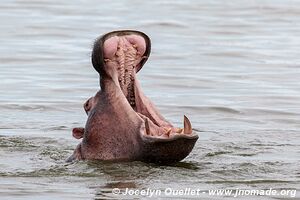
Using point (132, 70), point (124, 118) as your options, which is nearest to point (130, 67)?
point (132, 70)

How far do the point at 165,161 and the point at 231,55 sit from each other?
8801mm

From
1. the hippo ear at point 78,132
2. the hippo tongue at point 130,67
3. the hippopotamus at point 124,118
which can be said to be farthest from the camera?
the hippo ear at point 78,132

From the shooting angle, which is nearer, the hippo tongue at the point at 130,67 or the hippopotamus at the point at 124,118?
the hippopotamus at the point at 124,118

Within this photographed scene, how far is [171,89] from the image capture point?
1352 cm

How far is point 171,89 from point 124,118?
5.68 meters

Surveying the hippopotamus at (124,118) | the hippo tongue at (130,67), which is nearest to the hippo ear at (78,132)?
the hippopotamus at (124,118)

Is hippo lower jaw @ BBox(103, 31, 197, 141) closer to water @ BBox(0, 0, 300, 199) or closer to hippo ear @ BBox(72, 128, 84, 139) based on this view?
water @ BBox(0, 0, 300, 199)

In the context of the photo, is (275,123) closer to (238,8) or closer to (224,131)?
(224,131)

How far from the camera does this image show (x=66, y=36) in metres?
18.6

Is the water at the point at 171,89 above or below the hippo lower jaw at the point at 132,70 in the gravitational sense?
below

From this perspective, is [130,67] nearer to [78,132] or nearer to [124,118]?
[124,118]

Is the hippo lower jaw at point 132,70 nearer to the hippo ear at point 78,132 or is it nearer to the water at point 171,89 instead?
the water at point 171,89

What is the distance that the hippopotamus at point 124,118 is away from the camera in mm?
7766

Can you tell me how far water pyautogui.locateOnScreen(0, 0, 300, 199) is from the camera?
798cm
